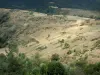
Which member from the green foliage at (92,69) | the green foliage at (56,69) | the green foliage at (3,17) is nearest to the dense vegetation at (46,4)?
the green foliage at (3,17)

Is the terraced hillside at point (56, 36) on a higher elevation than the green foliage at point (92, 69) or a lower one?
lower

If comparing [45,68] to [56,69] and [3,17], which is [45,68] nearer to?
[56,69]

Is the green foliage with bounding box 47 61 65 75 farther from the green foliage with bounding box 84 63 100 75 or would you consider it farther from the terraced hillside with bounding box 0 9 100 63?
the terraced hillside with bounding box 0 9 100 63

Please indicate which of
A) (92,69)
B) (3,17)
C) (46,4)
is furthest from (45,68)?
(46,4)

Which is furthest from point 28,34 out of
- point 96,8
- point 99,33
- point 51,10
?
point 96,8

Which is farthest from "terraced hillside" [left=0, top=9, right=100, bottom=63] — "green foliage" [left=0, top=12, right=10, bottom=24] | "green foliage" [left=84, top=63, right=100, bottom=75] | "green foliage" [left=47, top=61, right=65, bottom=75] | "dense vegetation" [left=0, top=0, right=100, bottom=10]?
"dense vegetation" [left=0, top=0, right=100, bottom=10]

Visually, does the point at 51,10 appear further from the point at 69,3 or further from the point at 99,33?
the point at 99,33

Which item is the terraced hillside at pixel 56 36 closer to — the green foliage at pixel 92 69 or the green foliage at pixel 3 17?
the green foliage at pixel 3 17

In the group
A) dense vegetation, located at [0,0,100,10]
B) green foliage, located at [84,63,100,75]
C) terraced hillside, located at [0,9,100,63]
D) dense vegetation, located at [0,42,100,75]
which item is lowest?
dense vegetation, located at [0,0,100,10]
